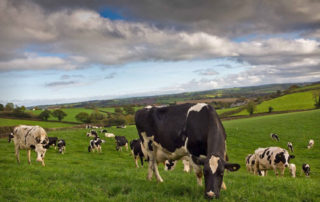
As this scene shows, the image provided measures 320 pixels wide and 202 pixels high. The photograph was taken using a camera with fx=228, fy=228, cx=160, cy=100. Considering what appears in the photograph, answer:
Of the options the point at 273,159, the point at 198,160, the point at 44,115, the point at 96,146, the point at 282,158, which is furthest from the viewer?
the point at 44,115

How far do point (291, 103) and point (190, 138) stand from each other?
320 feet

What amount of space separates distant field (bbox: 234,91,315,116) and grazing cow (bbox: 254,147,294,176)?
73344 millimetres

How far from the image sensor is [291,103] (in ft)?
297

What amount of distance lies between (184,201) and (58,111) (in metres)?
88.2

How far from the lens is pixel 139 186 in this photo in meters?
8.14

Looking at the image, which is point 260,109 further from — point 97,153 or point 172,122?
point 172,122

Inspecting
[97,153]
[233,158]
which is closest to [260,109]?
[233,158]

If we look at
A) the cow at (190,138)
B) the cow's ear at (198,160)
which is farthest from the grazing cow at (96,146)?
the cow's ear at (198,160)

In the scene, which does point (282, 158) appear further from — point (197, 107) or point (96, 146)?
point (96, 146)

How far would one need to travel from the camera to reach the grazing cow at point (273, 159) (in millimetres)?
15393

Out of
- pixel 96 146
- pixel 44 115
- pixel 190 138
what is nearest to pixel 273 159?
pixel 190 138

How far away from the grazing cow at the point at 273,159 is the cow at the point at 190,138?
9637 mm

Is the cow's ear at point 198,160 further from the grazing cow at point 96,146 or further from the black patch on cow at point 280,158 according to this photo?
the grazing cow at point 96,146

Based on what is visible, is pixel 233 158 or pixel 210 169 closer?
pixel 210 169
